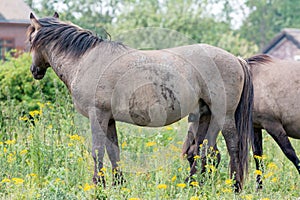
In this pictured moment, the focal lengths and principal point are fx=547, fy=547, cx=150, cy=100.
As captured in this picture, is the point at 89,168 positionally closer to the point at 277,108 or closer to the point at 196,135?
the point at 196,135

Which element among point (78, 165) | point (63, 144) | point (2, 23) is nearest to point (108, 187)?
point (78, 165)

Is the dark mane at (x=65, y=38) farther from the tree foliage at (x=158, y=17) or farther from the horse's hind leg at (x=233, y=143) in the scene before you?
the tree foliage at (x=158, y=17)

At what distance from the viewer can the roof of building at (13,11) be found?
2858 cm

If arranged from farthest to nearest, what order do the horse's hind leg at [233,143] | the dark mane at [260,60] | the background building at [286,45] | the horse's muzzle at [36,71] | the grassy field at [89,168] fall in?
the background building at [286,45] → the dark mane at [260,60] → the horse's muzzle at [36,71] → the horse's hind leg at [233,143] → the grassy field at [89,168]

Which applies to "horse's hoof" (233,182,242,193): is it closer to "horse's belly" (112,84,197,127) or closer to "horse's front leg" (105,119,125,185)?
"horse's belly" (112,84,197,127)

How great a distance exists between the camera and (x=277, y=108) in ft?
21.9

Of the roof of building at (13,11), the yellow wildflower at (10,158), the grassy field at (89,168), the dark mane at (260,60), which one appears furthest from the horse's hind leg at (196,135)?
the roof of building at (13,11)

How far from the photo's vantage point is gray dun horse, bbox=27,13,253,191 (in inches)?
231

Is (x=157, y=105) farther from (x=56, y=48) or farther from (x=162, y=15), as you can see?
(x=162, y=15)

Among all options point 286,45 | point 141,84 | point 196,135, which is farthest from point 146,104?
point 286,45

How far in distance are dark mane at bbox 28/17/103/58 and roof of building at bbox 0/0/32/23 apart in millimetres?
22777

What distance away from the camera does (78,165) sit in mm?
6105

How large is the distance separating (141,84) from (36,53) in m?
1.33

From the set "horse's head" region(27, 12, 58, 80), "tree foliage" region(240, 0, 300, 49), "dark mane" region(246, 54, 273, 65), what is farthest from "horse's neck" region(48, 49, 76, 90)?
"tree foliage" region(240, 0, 300, 49)
